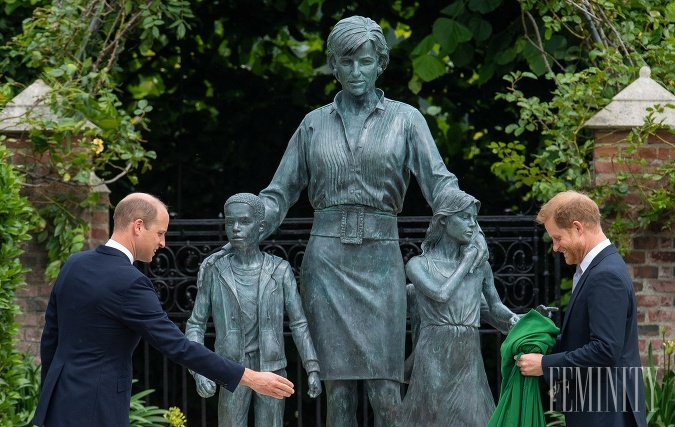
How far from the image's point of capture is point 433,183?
568 centimetres

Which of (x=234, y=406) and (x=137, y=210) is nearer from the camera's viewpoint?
(x=137, y=210)

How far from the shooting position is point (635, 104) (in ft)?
25.3

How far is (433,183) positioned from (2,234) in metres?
2.49

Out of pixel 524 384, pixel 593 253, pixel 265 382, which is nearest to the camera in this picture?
pixel 593 253

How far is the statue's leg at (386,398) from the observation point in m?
5.70

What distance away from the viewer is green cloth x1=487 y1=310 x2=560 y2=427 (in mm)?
4859

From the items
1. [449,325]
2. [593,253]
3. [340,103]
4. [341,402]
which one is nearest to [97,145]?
[340,103]

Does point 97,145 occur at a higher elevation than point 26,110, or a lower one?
lower

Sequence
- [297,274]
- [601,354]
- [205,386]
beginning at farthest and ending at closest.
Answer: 1. [297,274]
2. [205,386]
3. [601,354]

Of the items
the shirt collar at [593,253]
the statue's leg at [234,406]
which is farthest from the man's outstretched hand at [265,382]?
the shirt collar at [593,253]

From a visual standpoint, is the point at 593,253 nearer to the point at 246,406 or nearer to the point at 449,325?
the point at 449,325

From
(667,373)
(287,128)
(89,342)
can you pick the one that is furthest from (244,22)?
(89,342)

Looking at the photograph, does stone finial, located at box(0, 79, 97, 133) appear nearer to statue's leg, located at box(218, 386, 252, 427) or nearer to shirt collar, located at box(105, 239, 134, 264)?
statue's leg, located at box(218, 386, 252, 427)

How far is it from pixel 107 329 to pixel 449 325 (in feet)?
4.89
